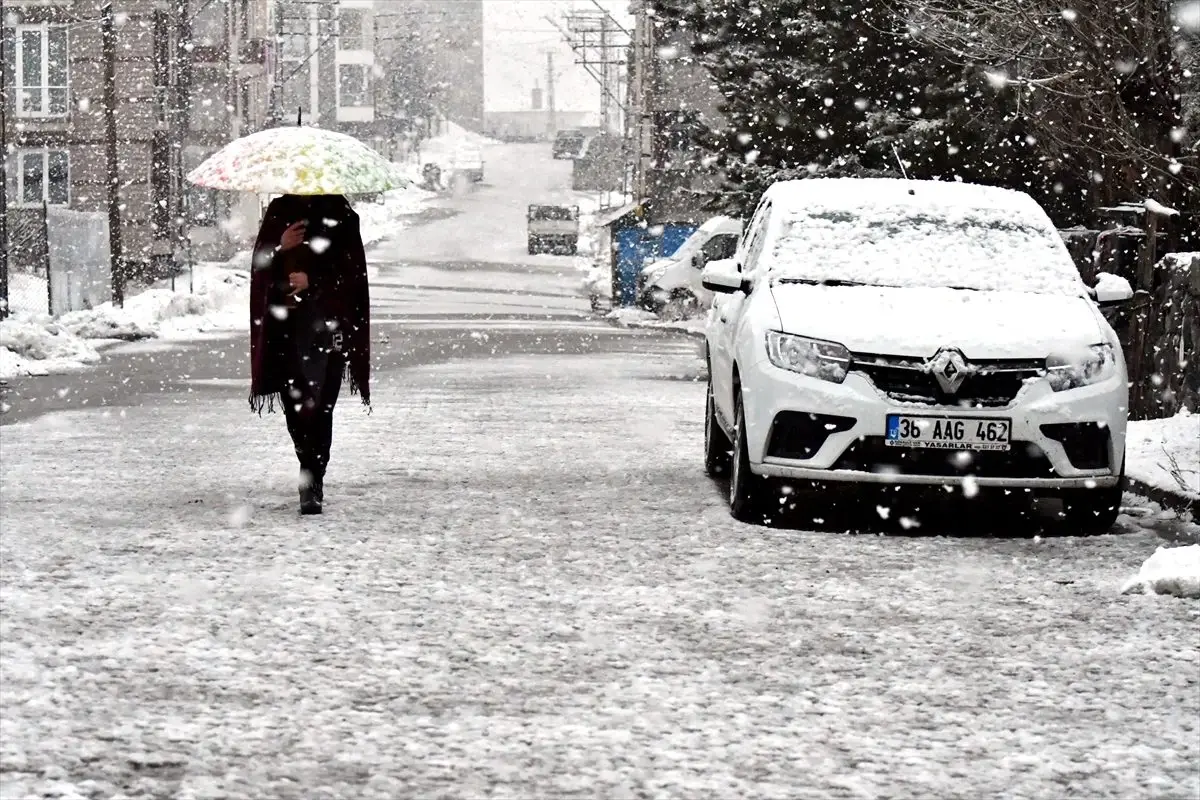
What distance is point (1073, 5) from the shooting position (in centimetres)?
1534

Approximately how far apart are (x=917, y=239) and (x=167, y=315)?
24157 mm

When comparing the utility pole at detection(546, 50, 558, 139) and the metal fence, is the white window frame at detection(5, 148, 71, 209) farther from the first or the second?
the utility pole at detection(546, 50, 558, 139)

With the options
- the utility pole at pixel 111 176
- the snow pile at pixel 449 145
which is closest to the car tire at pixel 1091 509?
the utility pole at pixel 111 176

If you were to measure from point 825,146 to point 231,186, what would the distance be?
52.0 ft

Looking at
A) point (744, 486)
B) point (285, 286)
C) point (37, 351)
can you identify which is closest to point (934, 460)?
point (744, 486)

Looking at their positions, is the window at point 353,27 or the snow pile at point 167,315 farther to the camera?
the window at point 353,27

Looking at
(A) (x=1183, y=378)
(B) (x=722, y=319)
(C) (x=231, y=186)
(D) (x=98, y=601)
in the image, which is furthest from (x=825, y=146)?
(D) (x=98, y=601)

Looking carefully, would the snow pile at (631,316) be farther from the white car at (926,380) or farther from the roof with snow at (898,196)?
the white car at (926,380)

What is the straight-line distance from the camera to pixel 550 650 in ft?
21.9

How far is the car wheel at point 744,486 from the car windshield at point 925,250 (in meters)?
0.90

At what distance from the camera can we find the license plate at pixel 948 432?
9070 millimetres

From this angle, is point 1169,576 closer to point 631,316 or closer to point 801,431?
point 801,431

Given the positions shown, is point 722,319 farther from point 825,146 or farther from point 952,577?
point 825,146

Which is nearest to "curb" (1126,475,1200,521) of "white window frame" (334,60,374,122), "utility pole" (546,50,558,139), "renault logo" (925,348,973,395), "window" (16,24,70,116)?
"renault logo" (925,348,973,395)
